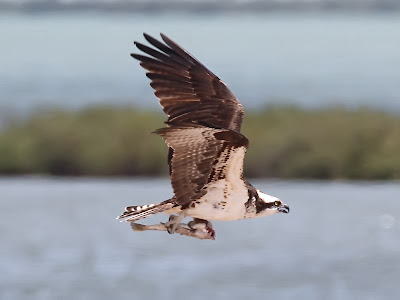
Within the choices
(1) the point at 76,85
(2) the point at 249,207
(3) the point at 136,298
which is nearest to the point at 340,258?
(3) the point at 136,298

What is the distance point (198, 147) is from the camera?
9523 millimetres

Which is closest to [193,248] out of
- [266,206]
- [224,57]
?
[266,206]

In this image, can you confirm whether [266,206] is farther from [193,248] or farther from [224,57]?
[224,57]

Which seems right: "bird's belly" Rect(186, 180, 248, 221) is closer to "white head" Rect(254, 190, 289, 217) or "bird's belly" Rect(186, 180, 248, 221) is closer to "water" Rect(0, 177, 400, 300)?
"white head" Rect(254, 190, 289, 217)

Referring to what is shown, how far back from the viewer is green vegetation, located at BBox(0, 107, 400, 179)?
19.2 m

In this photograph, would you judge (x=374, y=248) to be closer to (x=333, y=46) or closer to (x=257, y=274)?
(x=257, y=274)

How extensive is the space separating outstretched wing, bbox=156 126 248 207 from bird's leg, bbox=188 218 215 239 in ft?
0.84

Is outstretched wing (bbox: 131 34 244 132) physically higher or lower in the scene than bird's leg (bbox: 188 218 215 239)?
higher

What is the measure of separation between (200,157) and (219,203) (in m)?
0.40

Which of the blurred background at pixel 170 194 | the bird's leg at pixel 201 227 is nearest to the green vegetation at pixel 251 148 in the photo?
the blurred background at pixel 170 194

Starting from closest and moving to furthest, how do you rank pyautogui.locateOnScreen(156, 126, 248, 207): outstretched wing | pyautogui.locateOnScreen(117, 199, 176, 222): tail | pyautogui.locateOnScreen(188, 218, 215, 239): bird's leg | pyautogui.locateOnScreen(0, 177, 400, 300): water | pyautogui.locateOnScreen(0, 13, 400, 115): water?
pyautogui.locateOnScreen(156, 126, 248, 207): outstretched wing, pyautogui.locateOnScreen(117, 199, 176, 222): tail, pyautogui.locateOnScreen(188, 218, 215, 239): bird's leg, pyautogui.locateOnScreen(0, 177, 400, 300): water, pyautogui.locateOnScreen(0, 13, 400, 115): water

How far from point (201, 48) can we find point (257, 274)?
2195 cm

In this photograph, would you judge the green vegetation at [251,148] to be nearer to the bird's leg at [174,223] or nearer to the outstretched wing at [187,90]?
the outstretched wing at [187,90]

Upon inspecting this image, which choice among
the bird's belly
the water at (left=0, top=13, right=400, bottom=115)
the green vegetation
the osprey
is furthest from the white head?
the water at (left=0, top=13, right=400, bottom=115)
